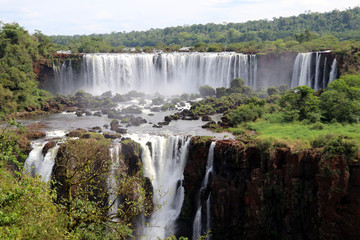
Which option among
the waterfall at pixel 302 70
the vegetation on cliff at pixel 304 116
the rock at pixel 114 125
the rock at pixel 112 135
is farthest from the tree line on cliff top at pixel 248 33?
the rock at pixel 112 135

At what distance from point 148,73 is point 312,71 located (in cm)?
2099

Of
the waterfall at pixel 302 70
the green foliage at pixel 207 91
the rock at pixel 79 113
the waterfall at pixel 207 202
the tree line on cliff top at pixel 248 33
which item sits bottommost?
the waterfall at pixel 207 202

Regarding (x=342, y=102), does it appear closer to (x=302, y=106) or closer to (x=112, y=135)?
(x=302, y=106)

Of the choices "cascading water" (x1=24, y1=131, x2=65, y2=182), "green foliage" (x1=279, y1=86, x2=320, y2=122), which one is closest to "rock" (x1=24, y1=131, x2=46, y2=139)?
"cascading water" (x1=24, y1=131, x2=65, y2=182)

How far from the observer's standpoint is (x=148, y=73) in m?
52.4

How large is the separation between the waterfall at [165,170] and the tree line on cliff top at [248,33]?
111 ft

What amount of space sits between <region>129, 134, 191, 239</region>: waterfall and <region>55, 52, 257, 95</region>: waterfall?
24.3 metres

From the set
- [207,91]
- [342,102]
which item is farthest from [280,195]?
[207,91]

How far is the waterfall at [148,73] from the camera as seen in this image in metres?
50.1

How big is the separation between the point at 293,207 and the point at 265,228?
185 centimetres

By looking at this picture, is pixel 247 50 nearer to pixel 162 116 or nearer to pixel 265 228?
pixel 162 116

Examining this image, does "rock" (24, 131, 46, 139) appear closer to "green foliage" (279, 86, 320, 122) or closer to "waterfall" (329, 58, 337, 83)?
"green foliage" (279, 86, 320, 122)

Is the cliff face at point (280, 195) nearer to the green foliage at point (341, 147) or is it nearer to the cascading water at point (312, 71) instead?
the green foliage at point (341, 147)

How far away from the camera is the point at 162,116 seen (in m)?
36.7
